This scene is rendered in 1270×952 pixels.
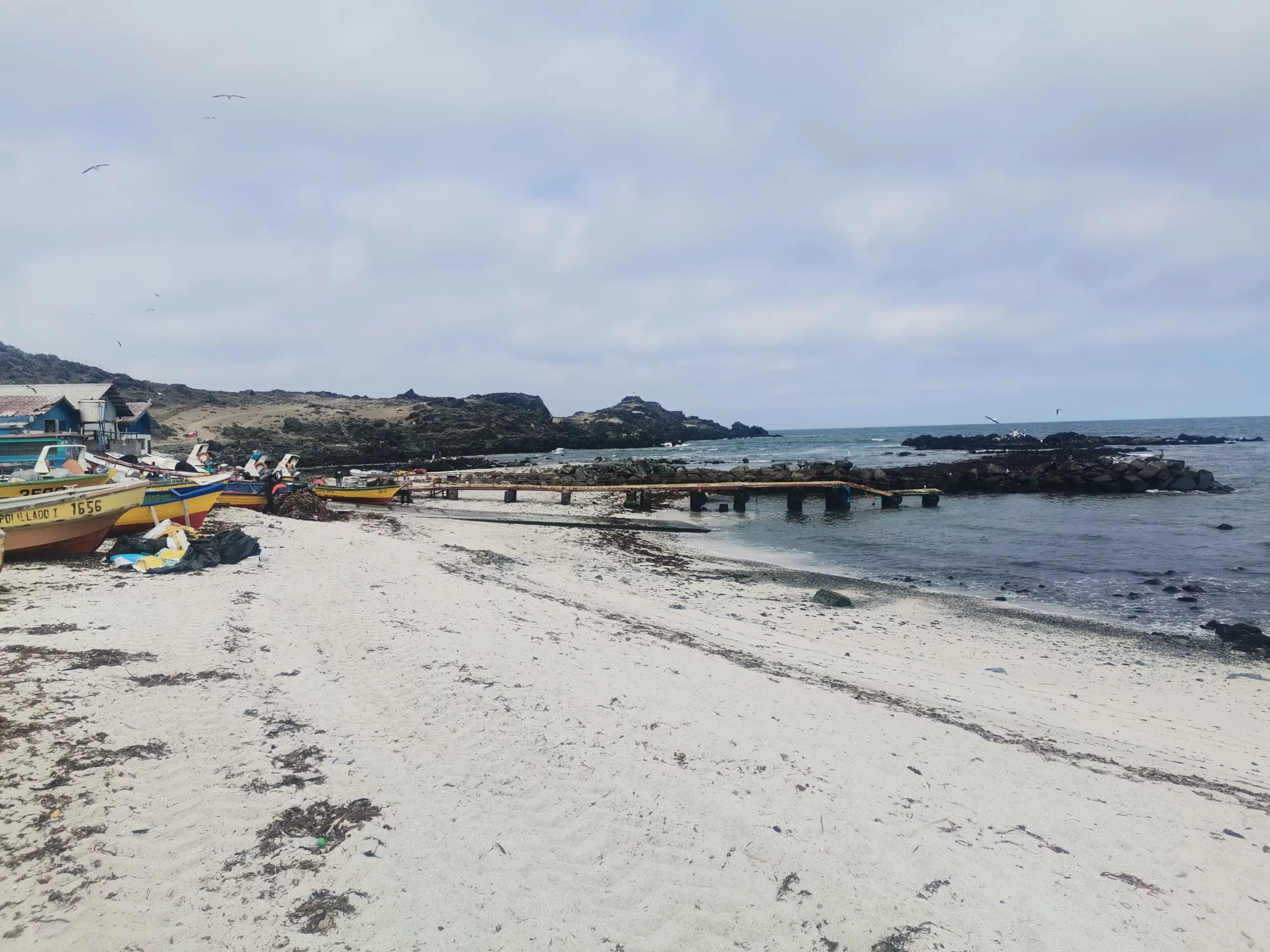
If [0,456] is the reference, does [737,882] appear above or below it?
below

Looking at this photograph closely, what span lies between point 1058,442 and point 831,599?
76944mm

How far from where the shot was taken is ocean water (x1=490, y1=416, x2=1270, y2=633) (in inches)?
570

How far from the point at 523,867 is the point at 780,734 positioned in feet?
9.68

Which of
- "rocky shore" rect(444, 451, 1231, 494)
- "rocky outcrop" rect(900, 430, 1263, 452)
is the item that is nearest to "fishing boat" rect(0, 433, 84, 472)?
"rocky shore" rect(444, 451, 1231, 494)

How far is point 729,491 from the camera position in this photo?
1189 inches

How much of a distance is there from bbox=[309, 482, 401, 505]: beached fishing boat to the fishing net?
5879 millimetres

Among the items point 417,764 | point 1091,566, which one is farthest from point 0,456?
point 1091,566

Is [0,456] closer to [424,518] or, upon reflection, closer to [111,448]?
[111,448]

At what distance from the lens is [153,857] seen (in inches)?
145

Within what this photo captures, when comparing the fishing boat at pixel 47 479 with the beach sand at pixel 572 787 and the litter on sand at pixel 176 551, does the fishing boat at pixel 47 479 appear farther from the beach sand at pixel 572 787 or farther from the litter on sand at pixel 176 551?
the beach sand at pixel 572 787

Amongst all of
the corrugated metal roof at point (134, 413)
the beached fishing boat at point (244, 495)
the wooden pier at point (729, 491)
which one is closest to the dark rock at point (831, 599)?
the wooden pier at point (729, 491)

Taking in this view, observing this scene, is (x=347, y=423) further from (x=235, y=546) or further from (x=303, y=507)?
(x=235, y=546)

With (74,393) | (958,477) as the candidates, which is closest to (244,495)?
(74,393)

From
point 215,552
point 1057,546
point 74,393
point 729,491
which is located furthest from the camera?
point 74,393
